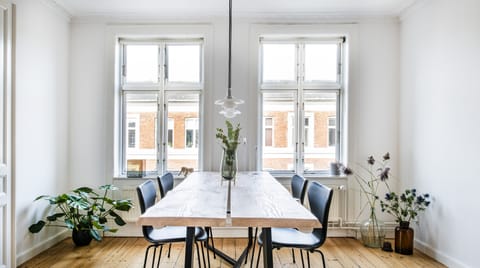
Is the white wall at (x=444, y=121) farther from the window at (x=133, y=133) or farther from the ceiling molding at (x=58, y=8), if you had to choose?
the ceiling molding at (x=58, y=8)

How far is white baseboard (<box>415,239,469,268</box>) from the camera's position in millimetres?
2767

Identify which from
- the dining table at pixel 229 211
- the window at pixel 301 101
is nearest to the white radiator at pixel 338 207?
the window at pixel 301 101

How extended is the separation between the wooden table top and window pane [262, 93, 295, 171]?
53.5 inches

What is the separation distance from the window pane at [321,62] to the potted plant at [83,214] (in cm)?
269

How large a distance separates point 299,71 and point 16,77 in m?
3.00

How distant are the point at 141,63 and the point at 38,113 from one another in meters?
1.30

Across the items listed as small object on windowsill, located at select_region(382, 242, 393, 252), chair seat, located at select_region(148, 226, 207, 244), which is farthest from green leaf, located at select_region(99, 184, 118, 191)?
small object on windowsill, located at select_region(382, 242, 393, 252)

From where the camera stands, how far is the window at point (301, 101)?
3.84 metres

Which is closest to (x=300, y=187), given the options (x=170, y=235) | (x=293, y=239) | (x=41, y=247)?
(x=293, y=239)

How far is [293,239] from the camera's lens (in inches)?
88.6

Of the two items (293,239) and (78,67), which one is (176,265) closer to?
(293,239)

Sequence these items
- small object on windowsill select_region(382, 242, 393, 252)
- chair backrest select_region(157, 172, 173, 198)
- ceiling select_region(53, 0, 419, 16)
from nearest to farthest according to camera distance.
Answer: chair backrest select_region(157, 172, 173, 198) < small object on windowsill select_region(382, 242, 393, 252) < ceiling select_region(53, 0, 419, 16)

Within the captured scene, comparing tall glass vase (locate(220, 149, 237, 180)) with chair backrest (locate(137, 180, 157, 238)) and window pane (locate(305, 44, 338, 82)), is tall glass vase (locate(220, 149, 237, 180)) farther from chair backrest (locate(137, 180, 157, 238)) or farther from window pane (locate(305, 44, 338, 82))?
window pane (locate(305, 44, 338, 82))

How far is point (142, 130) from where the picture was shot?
12.7 feet
